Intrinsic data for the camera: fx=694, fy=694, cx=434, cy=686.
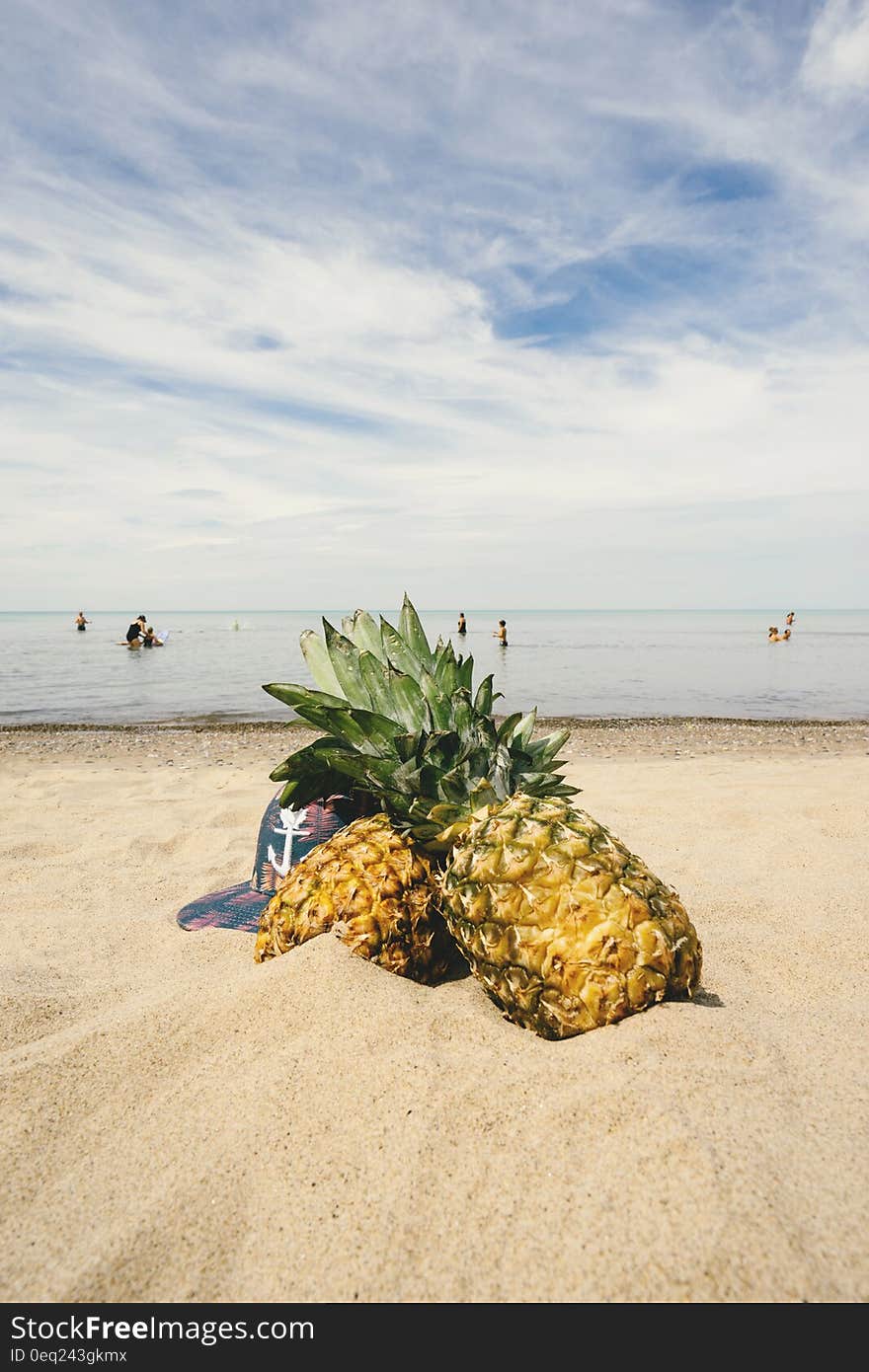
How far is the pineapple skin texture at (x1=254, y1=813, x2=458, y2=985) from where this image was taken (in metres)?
2.72

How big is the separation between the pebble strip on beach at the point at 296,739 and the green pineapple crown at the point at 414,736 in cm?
798

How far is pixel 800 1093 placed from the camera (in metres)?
1.94

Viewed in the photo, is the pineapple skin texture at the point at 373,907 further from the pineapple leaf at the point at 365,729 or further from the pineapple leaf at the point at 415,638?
the pineapple leaf at the point at 415,638

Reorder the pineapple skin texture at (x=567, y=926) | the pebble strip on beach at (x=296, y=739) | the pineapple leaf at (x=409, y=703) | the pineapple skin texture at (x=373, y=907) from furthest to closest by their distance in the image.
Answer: the pebble strip on beach at (x=296, y=739) → the pineapple leaf at (x=409, y=703) → the pineapple skin texture at (x=373, y=907) → the pineapple skin texture at (x=567, y=926)

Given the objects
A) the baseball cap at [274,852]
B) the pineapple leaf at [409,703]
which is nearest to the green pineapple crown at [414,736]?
the pineapple leaf at [409,703]

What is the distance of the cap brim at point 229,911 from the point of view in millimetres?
3941

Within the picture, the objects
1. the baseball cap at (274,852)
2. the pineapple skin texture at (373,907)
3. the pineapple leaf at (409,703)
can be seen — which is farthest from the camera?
the baseball cap at (274,852)

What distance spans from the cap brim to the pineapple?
96cm

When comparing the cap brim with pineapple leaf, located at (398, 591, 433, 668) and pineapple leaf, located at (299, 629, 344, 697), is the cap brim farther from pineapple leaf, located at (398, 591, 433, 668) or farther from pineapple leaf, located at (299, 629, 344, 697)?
pineapple leaf, located at (398, 591, 433, 668)

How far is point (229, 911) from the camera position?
4090 mm

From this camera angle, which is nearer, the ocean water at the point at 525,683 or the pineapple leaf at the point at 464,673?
the pineapple leaf at the point at 464,673

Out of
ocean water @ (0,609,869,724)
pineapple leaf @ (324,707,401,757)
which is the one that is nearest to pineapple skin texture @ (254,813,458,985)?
pineapple leaf @ (324,707,401,757)

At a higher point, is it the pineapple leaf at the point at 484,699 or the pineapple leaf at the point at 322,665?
the pineapple leaf at the point at 322,665

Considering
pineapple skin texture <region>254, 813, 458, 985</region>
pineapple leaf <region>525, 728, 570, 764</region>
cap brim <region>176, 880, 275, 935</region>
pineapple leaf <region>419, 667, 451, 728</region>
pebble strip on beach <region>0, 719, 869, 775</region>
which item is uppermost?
pineapple leaf <region>419, 667, 451, 728</region>
